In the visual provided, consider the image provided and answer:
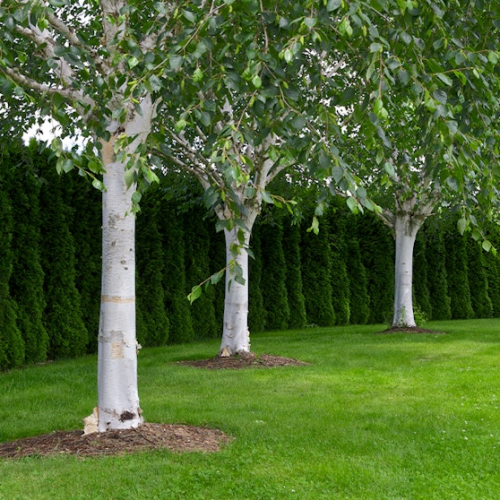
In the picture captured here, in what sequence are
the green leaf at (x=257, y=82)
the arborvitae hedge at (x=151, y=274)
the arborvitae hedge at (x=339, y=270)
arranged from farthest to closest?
the arborvitae hedge at (x=339, y=270), the arborvitae hedge at (x=151, y=274), the green leaf at (x=257, y=82)

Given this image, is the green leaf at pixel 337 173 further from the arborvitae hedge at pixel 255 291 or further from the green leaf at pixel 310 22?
the arborvitae hedge at pixel 255 291

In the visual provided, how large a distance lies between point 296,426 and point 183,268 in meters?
6.32

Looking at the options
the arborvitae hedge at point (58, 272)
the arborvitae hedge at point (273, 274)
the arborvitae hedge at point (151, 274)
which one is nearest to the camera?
the arborvitae hedge at point (58, 272)

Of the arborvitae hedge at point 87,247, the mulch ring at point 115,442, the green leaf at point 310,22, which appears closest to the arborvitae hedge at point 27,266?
the arborvitae hedge at point 87,247

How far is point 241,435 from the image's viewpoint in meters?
4.78

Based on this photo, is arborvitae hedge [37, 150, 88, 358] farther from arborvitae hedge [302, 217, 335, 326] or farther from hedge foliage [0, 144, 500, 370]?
arborvitae hedge [302, 217, 335, 326]

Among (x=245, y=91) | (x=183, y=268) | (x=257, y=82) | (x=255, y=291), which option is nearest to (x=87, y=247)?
(x=183, y=268)

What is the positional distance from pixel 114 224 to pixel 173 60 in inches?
72.9

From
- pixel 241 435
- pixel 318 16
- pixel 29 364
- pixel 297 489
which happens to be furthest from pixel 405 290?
pixel 318 16

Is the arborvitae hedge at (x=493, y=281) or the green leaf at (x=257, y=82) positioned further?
the arborvitae hedge at (x=493, y=281)

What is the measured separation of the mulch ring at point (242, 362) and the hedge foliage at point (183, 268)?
148 centimetres

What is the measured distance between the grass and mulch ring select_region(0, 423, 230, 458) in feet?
0.54

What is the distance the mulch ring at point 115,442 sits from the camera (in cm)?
436

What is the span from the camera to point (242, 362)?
8.33 meters
